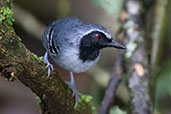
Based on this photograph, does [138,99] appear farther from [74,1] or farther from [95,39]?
[74,1]

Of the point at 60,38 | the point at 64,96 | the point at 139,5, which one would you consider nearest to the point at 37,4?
the point at 139,5

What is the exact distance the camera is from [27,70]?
2480mm

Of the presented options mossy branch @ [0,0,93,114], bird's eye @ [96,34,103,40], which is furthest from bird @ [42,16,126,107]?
mossy branch @ [0,0,93,114]

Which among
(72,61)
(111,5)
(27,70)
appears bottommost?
(27,70)

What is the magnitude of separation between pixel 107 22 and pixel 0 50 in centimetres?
475

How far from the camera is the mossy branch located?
2.32 m

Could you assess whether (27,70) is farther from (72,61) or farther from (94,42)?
(94,42)

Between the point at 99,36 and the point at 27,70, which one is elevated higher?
the point at 99,36

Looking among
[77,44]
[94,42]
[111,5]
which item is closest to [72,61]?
[77,44]

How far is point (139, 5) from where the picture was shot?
188 inches

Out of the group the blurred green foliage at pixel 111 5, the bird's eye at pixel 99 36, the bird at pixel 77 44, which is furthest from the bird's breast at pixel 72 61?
the blurred green foliage at pixel 111 5

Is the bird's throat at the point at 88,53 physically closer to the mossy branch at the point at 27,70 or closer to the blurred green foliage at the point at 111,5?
the mossy branch at the point at 27,70

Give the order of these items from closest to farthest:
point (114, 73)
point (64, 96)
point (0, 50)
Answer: point (0, 50)
point (64, 96)
point (114, 73)

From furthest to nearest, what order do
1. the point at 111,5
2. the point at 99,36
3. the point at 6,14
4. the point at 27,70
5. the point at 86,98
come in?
1. the point at 111,5
2. the point at 86,98
3. the point at 99,36
4. the point at 27,70
5. the point at 6,14
